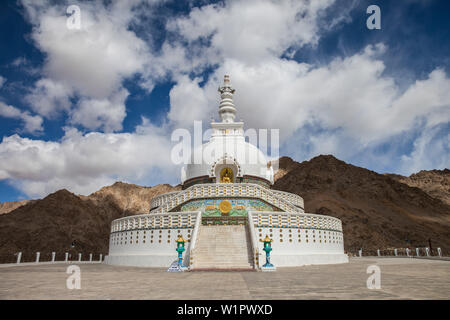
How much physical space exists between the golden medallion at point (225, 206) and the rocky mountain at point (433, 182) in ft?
319

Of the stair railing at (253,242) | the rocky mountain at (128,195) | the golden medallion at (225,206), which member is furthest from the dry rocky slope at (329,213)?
the stair railing at (253,242)

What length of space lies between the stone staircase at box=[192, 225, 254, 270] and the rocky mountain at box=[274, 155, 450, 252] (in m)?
44.3

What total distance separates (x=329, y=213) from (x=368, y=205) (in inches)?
654

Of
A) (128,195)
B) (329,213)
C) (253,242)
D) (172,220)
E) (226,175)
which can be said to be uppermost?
(128,195)

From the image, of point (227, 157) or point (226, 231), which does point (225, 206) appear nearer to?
point (226, 231)

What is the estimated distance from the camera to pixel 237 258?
1778 centimetres

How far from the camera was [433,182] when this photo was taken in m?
107

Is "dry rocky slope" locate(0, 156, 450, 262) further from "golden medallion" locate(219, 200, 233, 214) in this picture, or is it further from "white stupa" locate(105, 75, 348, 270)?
"golden medallion" locate(219, 200, 233, 214)

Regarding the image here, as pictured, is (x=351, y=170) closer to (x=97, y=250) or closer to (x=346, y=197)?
(x=346, y=197)

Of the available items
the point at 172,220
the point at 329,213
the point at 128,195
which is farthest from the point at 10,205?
the point at 172,220

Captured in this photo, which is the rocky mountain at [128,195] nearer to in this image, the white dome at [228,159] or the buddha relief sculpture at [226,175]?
the white dome at [228,159]

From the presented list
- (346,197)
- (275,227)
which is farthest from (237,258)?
(346,197)

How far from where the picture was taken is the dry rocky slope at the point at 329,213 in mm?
68188
